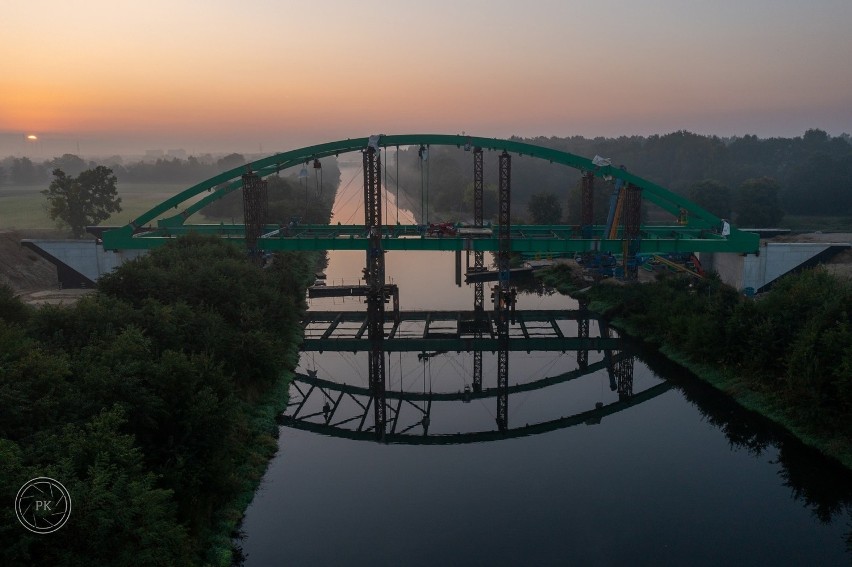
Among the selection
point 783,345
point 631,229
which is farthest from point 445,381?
point 631,229

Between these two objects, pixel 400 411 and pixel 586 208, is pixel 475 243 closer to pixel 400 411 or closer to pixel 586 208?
pixel 586 208

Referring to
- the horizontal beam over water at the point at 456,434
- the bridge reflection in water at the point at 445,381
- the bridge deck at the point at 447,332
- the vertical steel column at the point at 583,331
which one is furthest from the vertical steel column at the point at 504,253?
the horizontal beam over water at the point at 456,434

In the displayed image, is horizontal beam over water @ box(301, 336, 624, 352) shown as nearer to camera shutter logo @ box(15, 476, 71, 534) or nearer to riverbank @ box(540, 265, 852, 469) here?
riverbank @ box(540, 265, 852, 469)

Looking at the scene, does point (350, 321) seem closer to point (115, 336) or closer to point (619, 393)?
point (619, 393)

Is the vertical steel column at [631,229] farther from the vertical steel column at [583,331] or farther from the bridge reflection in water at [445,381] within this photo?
the bridge reflection in water at [445,381]

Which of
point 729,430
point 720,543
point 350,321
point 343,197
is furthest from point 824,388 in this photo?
point 343,197
